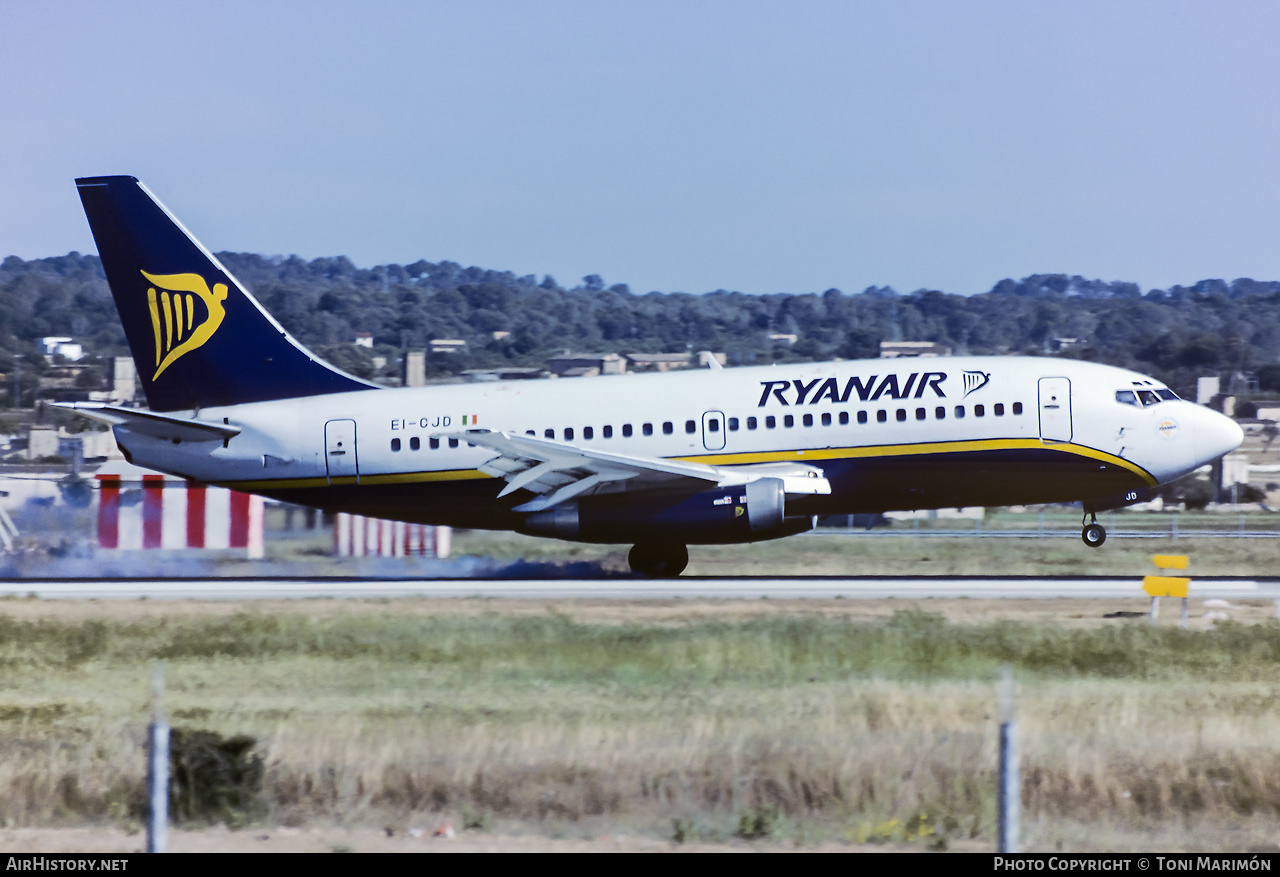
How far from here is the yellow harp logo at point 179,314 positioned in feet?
108

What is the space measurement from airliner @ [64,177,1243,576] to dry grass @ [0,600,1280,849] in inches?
181

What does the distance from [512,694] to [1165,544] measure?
119ft

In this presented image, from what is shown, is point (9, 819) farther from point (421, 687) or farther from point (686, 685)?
point (686, 685)

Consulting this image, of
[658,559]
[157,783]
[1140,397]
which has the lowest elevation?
[157,783]

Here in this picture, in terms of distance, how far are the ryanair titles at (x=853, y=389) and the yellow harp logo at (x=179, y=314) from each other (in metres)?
12.4

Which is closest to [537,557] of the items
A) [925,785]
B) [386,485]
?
[386,485]

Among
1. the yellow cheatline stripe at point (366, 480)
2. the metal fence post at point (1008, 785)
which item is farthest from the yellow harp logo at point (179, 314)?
the metal fence post at point (1008, 785)

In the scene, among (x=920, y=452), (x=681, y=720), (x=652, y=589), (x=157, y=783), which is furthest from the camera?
(x=652, y=589)

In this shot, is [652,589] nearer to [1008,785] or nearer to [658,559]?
[658,559]

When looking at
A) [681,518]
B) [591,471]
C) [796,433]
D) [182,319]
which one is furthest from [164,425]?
[796,433]

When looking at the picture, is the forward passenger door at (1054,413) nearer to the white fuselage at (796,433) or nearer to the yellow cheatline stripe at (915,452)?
the white fuselage at (796,433)

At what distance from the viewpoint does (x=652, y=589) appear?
103ft

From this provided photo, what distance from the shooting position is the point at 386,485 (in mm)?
31953

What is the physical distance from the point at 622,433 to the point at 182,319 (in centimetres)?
1029
